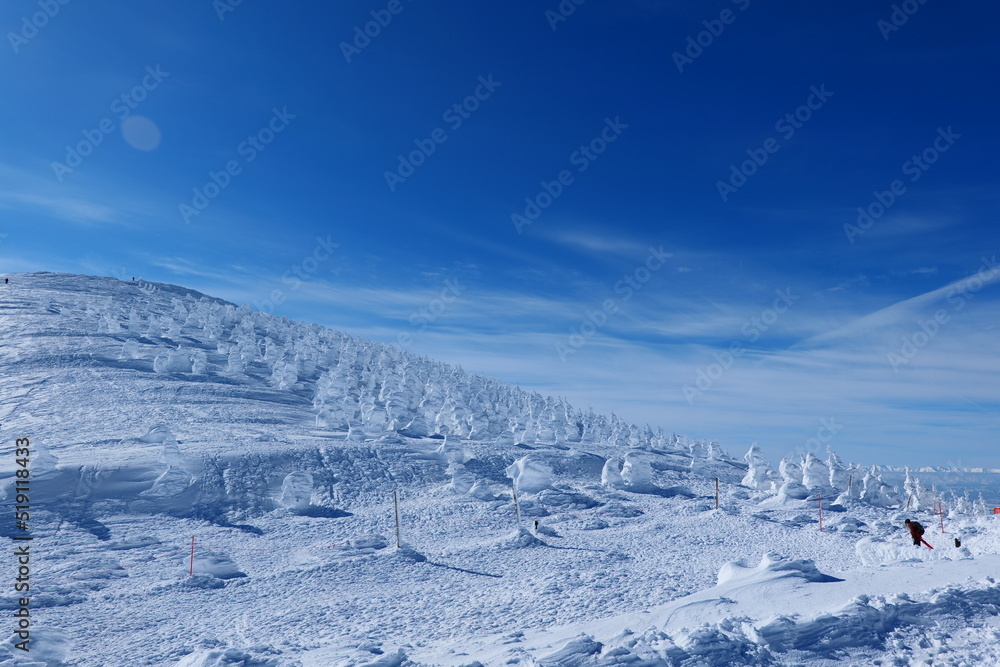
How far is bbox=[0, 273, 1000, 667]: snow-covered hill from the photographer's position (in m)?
9.67

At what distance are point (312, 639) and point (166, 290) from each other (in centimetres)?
12202

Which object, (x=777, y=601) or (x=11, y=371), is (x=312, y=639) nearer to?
(x=777, y=601)

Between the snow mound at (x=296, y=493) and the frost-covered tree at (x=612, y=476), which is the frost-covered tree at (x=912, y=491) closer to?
the frost-covered tree at (x=612, y=476)

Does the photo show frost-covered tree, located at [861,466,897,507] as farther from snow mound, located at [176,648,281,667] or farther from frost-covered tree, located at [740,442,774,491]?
snow mound, located at [176,648,281,667]

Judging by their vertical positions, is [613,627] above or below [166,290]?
below

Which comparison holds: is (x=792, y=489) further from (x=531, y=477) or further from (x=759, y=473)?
(x=531, y=477)

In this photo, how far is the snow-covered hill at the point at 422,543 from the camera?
967 centimetres

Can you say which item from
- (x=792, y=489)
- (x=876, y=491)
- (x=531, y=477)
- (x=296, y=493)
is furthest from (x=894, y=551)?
(x=296, y=493)

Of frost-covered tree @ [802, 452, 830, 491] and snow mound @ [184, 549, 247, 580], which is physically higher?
frost-covered tree @ [802, 452, 830, 491]

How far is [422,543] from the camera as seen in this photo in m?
21.2

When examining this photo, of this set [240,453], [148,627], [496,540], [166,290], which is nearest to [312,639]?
[148,627]

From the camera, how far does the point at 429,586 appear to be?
16.3 metres

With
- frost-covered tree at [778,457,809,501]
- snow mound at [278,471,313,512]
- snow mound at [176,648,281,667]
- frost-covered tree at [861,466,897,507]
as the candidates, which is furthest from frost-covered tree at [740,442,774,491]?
snow mound at [176,648,281,667]

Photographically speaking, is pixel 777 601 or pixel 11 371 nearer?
pixel 777 601
